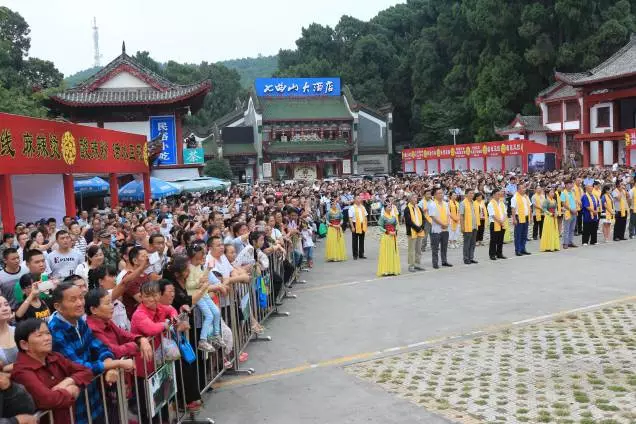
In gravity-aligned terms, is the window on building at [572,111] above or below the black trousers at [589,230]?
above

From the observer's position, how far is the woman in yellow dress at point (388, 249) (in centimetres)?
1245

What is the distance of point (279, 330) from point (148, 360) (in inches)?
160

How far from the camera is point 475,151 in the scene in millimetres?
42250

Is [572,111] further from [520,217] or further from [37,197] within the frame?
[37,197]

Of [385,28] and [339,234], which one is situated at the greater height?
[385,28]

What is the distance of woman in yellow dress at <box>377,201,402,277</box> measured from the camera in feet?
40.9

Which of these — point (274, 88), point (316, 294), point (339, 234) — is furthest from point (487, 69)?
point (316, 294)

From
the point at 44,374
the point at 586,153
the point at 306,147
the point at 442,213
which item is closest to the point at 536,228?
the point at 442,213

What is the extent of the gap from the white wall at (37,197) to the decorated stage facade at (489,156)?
100ft

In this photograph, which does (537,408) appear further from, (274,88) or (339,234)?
(274,88)

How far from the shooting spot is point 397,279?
39.5 feet

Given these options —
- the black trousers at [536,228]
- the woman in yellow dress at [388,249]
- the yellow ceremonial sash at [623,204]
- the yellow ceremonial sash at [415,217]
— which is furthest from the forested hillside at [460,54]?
the woman in yellow dress at [388,249]

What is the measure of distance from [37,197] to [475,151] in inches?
1276

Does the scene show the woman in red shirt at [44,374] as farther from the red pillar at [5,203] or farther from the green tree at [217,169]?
the green tree at [217,169]
